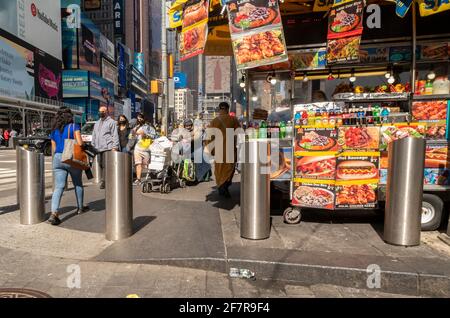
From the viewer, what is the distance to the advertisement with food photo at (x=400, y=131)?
459cm

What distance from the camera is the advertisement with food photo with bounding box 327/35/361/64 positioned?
541cm

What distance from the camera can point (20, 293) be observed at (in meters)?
3.07

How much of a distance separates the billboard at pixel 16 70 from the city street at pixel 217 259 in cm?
3298

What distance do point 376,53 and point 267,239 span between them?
471 centimetres

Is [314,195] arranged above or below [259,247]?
above

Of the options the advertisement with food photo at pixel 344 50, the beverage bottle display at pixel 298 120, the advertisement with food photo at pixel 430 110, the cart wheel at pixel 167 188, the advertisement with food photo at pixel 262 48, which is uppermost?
the advertisement with food photo at pixel 344 50

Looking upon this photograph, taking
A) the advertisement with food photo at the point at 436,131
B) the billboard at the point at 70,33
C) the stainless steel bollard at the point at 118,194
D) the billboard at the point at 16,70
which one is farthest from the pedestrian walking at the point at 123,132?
the billboard at the point at 70,33

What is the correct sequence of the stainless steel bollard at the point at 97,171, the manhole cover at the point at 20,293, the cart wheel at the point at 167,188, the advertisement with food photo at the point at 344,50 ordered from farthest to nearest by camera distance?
the stainless steel bollard at the point at 97,171, the cart wheel at the point at 167,188, the advertisement with food photo at the point at 344,50, the manhole cover at the point at 20,293

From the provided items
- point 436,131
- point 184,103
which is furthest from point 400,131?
point 184,103

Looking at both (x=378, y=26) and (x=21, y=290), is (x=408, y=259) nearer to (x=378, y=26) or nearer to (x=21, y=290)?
(x=21, y=290)

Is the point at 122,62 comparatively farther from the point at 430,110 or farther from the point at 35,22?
the point at 430,110

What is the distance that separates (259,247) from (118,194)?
6.41ft

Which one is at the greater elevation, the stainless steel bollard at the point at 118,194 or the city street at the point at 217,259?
the stainless steel bollard at the point at 118,194

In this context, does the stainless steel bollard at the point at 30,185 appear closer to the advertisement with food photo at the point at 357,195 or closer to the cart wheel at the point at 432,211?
the advertisement with food photo at the point at 357,195
